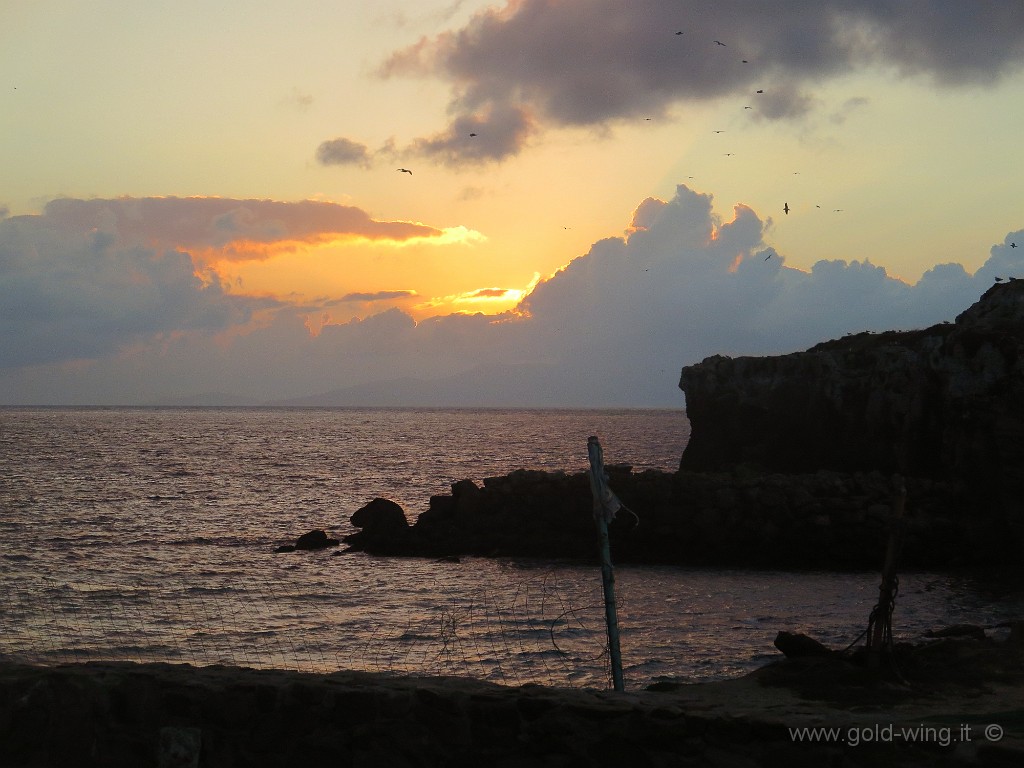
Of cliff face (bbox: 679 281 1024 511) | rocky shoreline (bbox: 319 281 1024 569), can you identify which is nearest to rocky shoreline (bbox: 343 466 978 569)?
rocky shoreline (bbox: 319 281 1024 569)

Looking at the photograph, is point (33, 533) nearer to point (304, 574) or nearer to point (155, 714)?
point (304, 574)

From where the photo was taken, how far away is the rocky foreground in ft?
28.9

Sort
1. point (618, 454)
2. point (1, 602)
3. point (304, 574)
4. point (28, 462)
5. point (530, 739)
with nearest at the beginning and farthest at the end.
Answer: point (530, 739), point (1, 602), point (304, 574), point (28, 462), point (618, 454)

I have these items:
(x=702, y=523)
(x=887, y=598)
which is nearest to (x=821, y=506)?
(x=702, y=523)

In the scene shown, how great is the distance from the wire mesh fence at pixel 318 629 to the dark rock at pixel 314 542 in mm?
8062

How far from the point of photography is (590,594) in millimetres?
26484

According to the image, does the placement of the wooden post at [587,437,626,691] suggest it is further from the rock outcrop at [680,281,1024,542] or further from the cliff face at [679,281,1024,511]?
the cliff face at [679,281,1024,511]

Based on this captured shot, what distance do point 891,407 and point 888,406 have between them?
26cm

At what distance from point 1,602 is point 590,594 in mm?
15704

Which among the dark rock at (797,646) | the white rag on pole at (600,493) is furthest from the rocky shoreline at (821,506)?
the white rag on pole at (600,493)

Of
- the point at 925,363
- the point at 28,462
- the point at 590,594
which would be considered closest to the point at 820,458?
the point at 925,363

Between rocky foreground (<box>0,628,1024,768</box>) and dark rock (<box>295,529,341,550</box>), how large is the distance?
2646cm

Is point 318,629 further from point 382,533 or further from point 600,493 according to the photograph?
point 382,533

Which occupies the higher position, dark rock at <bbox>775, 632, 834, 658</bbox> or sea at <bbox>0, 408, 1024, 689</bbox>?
A: dark rock at <bbox>775, 632, 834, 658</bbox>
